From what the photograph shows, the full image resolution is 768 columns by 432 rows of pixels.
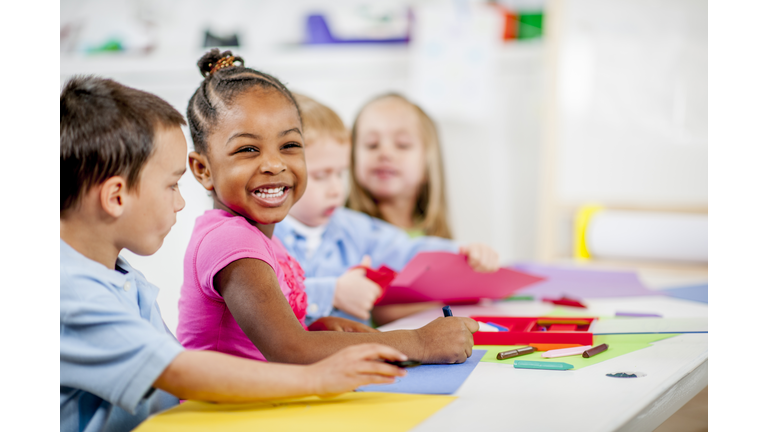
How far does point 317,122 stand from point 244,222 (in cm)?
45

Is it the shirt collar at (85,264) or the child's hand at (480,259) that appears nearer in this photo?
the shirt collar at (85,264)

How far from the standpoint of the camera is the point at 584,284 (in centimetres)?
124

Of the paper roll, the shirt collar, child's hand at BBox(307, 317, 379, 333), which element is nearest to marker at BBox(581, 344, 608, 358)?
child's hand at BBox(307, 317, 379, 333)

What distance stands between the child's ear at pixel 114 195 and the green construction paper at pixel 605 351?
1.23 feet

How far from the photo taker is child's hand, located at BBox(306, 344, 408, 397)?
0.47m

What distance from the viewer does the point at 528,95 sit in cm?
216

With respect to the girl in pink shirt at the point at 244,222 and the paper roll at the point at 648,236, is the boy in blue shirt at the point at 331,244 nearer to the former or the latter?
the girl in pink shirt at the point at 244,222

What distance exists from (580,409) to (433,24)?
176cm

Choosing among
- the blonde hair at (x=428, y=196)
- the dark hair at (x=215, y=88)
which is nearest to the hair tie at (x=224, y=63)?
the dark hair at (x=215, y=88)

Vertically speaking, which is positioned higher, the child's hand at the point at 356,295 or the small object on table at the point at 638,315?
the child's hand at the point at 356,295

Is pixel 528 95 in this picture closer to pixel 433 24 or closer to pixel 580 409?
pixel 433 24

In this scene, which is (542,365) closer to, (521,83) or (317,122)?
(317,122)

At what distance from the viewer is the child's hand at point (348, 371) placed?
47 cm
